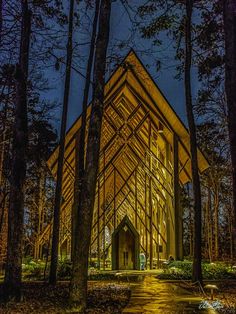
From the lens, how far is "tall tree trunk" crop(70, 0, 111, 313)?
6.76m

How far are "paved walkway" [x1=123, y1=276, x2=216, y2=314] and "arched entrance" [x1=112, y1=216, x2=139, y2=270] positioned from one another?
682cm

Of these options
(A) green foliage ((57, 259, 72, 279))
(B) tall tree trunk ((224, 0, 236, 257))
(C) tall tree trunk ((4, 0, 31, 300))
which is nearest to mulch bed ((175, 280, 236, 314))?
(B) tall tree trunk ((224, 0, 236, 257))

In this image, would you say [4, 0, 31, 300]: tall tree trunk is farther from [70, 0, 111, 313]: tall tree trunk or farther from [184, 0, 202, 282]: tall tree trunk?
[184, 0, 202, 282]: tall tree trunk

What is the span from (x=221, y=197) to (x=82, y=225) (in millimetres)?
28673

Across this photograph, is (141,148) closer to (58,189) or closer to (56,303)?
(58,189)

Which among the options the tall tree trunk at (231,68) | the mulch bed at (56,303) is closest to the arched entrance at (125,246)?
the mulch bed at (56,303)

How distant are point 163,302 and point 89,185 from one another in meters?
2.76

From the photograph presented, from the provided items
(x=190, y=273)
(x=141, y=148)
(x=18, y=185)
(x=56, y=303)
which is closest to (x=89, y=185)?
(x=18, y=185)

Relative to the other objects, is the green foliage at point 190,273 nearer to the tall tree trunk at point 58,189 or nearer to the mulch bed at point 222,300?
the mulch bed at point 222,300

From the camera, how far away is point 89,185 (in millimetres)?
7055

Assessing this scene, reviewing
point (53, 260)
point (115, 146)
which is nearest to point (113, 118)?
point (115, 146)

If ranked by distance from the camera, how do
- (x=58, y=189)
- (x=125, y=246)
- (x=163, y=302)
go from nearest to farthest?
1. (x=163, y=302)
2. (x=58, y=189)
3. (x=125, y=246)

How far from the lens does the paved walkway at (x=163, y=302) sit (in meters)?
6.91

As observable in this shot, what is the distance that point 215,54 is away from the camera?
12.1 m
